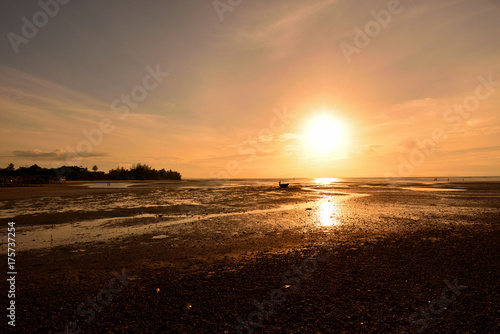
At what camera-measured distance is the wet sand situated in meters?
4.59

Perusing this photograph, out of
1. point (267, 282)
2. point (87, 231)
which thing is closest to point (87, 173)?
point (87, 231)

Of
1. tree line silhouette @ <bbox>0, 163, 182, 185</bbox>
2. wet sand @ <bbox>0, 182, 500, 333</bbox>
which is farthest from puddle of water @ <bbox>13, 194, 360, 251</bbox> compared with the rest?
tree line silhouette @ <bbox>0, 163, 182, 185</bbox>

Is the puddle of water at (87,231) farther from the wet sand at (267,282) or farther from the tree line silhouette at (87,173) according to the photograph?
the tree line silhouette at (87,173)

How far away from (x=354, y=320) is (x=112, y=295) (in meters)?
5.39

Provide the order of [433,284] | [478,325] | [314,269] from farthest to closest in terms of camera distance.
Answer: [314,269], [433,284], [478,325]

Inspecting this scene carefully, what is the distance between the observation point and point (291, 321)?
463 centimetres

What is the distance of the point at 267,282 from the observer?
6.34 meters

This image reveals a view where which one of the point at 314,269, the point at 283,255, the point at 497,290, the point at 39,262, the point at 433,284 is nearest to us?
the point at 497,290

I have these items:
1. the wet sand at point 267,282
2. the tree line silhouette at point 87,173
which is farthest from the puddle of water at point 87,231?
the tree line silhouette at point 87,173

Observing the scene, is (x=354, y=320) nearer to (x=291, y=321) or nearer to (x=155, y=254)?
(x=291, y=321)

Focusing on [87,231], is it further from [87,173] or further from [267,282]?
[87,173]

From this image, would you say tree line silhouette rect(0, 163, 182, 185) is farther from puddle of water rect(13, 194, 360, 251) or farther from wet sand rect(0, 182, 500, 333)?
wet sand rect(0, 182, 500, 333)

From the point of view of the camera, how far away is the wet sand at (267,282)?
459cm

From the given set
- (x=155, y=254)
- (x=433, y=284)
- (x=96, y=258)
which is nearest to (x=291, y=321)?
(x=433, y=284)
